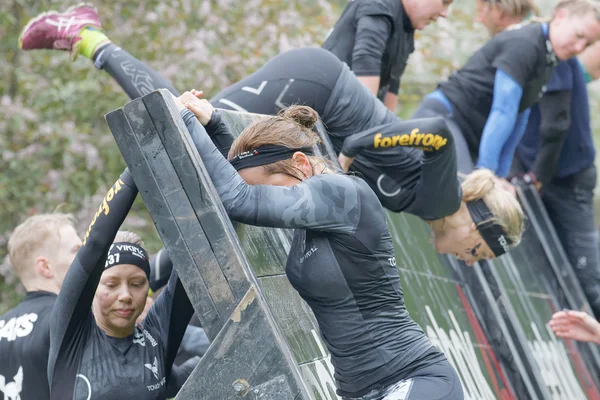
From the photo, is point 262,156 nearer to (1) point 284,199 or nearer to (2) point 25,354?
(1) point 284,199

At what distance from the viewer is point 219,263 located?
2.62 metres

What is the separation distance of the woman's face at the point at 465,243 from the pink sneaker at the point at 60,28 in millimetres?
2192

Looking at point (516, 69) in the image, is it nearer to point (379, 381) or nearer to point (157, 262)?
point (157, 262)

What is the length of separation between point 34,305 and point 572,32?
12.5 feet

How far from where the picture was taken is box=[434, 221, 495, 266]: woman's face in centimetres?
459

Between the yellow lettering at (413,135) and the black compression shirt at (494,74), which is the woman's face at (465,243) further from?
the black compression shirt at (494,74)

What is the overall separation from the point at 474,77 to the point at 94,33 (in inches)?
97.9

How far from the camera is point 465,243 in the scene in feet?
15.3

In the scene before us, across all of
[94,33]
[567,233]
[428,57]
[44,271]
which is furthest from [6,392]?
[428,57]

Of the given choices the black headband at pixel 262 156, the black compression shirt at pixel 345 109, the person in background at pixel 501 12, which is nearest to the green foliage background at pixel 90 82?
the person in background at pixel 501 12

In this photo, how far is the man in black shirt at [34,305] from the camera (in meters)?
3.59

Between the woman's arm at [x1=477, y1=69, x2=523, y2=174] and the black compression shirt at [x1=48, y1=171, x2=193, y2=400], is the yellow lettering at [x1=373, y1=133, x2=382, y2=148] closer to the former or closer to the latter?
the black compression shirt at [x1=48, y1=171, x2=193, y2=400]

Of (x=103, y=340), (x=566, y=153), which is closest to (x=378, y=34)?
(x=103, y=340)

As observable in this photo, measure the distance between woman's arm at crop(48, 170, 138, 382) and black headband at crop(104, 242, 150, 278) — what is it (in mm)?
278
